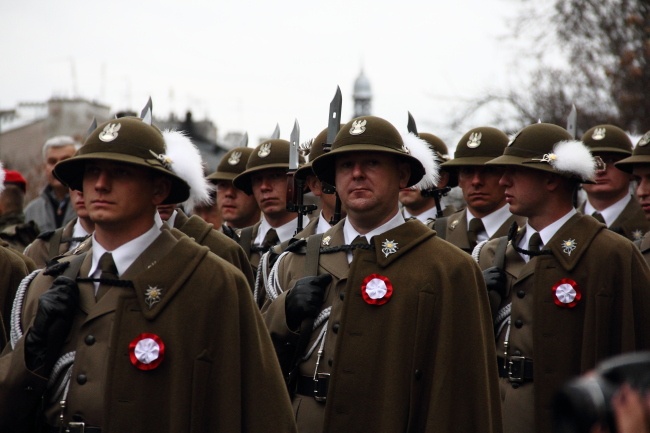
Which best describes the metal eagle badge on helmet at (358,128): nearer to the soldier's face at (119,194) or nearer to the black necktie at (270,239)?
the soldier's face at (119,194)

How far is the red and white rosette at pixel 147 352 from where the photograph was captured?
583 cm

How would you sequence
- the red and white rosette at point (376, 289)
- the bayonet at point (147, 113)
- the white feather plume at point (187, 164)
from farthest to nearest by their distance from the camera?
the bayonet at point (147, 113), the red and white rosette at point (376, 289), the white feather plume at point (187, 164)

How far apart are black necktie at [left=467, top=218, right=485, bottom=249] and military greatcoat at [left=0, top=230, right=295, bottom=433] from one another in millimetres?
4961

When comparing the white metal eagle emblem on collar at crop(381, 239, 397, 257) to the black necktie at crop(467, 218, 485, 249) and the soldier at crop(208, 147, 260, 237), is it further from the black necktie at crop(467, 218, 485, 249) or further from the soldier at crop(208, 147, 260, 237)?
the soldier at crop(208, 147, 260, 237)

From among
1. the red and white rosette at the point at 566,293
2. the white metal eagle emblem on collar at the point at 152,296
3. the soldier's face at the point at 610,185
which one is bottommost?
the white metal eagle emblem on collar at the point at 152,296

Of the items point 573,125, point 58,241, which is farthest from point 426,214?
point 58,241

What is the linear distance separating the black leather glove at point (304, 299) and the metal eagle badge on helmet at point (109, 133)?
1.54 meters

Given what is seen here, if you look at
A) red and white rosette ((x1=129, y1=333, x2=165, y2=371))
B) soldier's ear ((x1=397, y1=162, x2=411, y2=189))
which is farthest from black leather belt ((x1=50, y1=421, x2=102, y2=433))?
soldier's ear ((x1=397, y1=162, x2=411, y2=189))

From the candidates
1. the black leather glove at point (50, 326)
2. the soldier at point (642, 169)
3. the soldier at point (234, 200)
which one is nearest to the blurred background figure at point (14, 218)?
the soldier at point (234, 200)

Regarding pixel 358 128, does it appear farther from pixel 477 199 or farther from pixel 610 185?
pixel 610 185

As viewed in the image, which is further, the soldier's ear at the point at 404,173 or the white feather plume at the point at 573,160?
the white feather plume at the point at 573,160

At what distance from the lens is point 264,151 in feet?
40.1

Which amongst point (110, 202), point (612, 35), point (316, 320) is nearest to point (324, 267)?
point (316, 320)

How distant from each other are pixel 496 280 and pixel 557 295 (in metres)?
0.44
